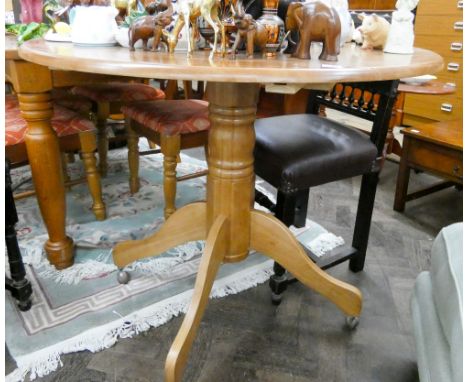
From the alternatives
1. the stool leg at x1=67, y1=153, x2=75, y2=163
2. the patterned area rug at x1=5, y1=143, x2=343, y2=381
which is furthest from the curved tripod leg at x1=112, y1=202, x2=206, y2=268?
the stool leg at x1=67, y1=153, x2=75, y2=163

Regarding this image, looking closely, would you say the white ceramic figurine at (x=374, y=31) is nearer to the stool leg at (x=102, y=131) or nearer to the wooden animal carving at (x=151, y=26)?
the wooden animal carving at (x=151, y=26)

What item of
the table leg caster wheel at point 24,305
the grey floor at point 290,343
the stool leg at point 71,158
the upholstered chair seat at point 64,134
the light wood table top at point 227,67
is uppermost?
the light wood table top at point 227,67

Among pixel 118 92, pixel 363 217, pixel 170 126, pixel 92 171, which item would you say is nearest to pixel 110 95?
pixel 118 92

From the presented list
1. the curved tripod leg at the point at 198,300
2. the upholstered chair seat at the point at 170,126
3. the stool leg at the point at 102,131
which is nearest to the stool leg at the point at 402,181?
the upholstered chair seat at the point at 170,126

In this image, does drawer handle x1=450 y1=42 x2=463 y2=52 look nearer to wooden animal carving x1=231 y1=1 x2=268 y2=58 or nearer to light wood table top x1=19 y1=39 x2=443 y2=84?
light wood table top x1=19 y1=39 x2=443 y2=84

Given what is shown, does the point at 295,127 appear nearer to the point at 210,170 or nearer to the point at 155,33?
the point at 210,170

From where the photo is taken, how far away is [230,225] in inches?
45.6

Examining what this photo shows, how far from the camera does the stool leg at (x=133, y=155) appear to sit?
1.90m

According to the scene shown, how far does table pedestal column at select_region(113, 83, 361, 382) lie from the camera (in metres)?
1.01

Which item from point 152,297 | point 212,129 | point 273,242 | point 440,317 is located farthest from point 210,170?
point 440,317

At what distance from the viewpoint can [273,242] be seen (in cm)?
119

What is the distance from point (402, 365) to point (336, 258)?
39 centimetres

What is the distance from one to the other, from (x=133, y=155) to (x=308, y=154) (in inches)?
42.0

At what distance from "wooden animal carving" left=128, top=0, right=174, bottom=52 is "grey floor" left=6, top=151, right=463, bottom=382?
2.66 ft
